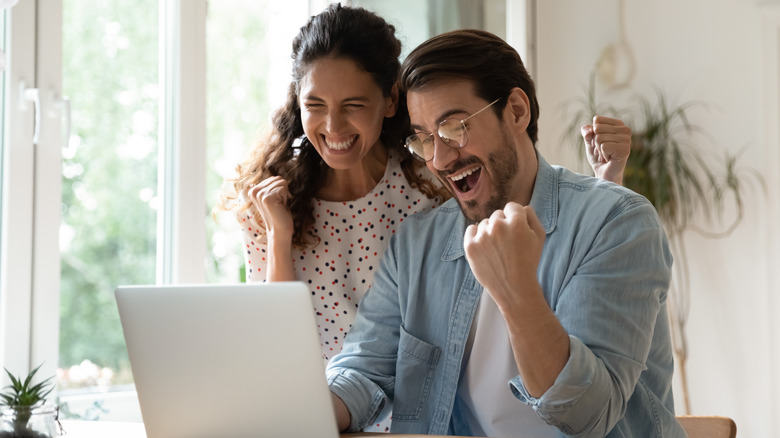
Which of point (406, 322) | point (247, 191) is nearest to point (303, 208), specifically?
point (247, 191)

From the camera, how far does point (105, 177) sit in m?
2.68

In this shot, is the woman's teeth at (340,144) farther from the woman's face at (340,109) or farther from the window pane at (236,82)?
the window pane at (236,82)

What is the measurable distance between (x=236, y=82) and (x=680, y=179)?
79.8 inches

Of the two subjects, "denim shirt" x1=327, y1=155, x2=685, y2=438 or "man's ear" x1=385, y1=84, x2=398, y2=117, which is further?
"man's ear" x1=385, y1=84, x2=398, y2=117

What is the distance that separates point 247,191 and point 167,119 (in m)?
0.92

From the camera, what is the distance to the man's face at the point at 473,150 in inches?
59.2

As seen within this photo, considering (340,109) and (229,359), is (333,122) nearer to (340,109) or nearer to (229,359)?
(340,109)

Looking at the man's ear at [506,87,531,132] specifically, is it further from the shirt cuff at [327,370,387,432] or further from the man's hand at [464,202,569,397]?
the shirt cuff at [327,370,387,432]

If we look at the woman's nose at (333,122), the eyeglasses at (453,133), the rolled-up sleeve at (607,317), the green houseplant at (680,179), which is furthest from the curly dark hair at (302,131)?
the green houseplant at (680,179)

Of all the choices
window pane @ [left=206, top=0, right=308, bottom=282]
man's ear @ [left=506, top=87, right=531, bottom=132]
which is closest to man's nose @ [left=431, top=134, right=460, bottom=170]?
man's ear @ [left=506, top=87, right=531, bottom=132]

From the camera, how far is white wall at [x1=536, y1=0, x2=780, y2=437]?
3520 mm

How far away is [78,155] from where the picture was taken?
8.54ft

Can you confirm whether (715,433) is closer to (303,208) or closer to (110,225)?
(303,208)

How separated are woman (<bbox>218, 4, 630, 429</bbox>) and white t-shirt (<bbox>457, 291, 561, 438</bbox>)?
0.49 meters
